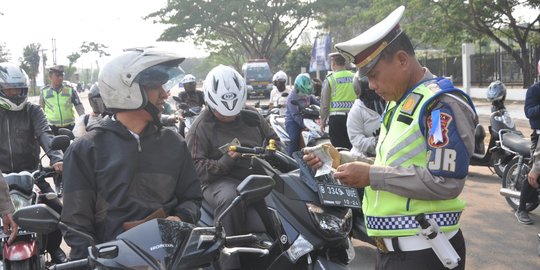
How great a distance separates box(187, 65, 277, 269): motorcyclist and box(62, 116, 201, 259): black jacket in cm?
139

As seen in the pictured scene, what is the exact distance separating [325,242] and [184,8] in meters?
41.3

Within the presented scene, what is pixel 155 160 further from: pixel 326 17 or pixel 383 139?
pixel 326 17

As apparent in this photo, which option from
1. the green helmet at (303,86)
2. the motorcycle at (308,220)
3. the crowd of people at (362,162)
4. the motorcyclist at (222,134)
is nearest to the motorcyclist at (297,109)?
the green helmet at (303,86)

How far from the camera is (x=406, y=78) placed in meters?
2.42

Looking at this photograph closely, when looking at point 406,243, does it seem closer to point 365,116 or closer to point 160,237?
point 160,237

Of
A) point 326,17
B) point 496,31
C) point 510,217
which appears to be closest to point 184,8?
point 326,17

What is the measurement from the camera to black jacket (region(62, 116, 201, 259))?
2.55 meters

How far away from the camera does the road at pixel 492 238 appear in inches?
205

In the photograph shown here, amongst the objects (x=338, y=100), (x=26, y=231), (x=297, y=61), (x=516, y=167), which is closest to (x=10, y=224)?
(x=26, y=231)

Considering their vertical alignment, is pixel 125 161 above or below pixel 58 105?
below

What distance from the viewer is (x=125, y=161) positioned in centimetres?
260

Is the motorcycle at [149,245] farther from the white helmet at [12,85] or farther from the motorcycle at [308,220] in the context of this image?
the white helmet at [12,85]

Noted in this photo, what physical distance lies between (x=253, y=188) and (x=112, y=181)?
603 mm

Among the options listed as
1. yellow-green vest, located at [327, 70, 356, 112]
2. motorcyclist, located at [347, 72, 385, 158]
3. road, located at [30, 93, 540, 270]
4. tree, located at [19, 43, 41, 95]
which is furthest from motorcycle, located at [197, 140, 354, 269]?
tree, located at [19, 43, 41, 95]
